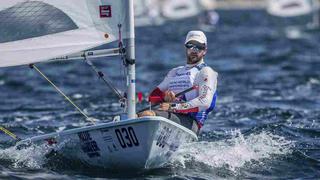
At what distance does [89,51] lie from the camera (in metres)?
8.74

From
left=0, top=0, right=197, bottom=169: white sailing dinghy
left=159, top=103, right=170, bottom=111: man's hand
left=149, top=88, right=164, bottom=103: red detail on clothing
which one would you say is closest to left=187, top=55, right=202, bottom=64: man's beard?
left=149, top=88, right=164, bottom=103: red detail on clothing

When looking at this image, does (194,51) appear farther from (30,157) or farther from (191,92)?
(30,157)

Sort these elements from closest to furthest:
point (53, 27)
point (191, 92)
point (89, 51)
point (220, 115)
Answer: point (89, 51) → point (53, 27) → point (191, 92) → point (220, 115)

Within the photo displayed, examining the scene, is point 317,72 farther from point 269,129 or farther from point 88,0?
point 88,0

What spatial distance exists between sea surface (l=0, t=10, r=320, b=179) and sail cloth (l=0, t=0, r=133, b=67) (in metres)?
0.60

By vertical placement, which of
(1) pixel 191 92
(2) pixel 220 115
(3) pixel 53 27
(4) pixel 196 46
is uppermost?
(3) pixel 53 27

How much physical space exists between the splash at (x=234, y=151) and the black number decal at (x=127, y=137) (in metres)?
0.93

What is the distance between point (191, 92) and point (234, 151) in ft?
3.42

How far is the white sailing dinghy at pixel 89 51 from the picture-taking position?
26.5 ft

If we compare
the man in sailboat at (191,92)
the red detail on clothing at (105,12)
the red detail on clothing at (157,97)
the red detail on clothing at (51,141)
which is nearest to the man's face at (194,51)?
the man in sailboat at (191,92)

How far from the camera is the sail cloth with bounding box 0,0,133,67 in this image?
339 inches

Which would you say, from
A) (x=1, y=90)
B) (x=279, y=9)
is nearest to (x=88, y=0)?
(x=1, y=90)

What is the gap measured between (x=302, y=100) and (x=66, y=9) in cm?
862

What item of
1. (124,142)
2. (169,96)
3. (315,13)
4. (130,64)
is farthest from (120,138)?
(315,13)
